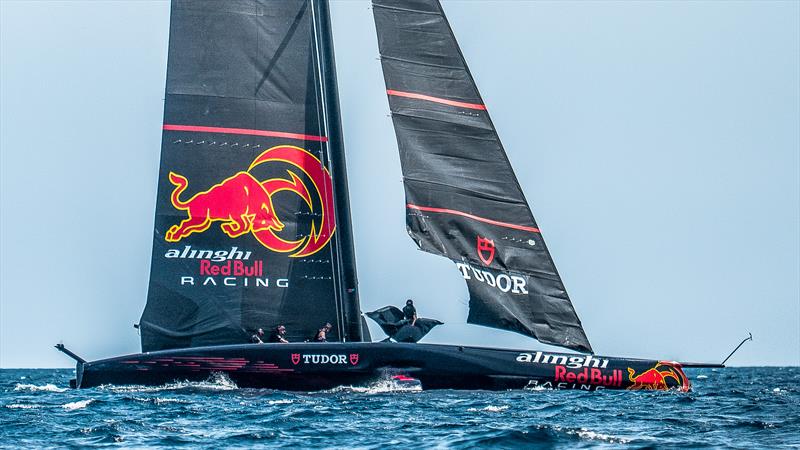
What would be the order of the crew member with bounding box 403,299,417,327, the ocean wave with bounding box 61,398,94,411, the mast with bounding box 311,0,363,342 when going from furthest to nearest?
the mast with bounding box 311,0,363,342 < the crew member with bounding box 403,299,417,327 < the ocean wave with bounding box 61,398,94,411

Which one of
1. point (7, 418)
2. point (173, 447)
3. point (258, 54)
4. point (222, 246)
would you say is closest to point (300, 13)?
point (258, 54)

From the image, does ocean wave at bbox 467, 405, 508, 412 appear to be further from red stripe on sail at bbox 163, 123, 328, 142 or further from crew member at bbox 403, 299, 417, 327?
red stripe on sail at bbox 163, 123, 328, 142

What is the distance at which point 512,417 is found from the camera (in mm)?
18641

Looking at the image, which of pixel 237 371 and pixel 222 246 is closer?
pixel 237 371

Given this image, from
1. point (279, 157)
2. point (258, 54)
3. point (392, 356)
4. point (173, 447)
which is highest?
point (258, 54)

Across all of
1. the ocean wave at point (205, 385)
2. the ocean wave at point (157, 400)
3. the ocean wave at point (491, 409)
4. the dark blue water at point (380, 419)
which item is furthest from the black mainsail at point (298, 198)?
the ocean wave at point (491, 409)

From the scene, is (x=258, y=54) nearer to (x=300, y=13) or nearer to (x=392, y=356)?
(x=300, y=13)

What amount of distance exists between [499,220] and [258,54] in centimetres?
537

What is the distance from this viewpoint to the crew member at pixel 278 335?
77.0ft

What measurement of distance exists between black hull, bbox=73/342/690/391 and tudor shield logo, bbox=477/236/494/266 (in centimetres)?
174

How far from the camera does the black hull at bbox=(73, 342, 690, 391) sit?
22.0 meters

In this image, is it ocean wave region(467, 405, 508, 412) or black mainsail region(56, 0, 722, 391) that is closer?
ocean wave region(467, 405, 508, 412)

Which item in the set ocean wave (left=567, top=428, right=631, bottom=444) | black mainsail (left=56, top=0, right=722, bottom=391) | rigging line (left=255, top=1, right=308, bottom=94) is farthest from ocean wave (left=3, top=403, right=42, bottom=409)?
ocean wave (left=567, top=428, right=631, bottom=444)

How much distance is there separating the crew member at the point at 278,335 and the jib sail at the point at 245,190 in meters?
0.19
